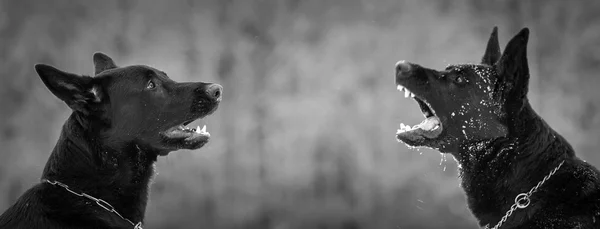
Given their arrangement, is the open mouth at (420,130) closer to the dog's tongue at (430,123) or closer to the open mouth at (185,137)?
the dog's tongue at (430,123)

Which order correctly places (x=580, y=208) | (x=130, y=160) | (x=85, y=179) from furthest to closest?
(x=130, y=160), (x=85, y=179), (x=580, y=208)

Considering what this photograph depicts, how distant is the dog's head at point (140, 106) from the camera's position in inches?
218

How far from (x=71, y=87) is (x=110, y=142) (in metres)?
0.67

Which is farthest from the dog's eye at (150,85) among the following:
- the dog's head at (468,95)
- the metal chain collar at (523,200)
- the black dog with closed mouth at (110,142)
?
the metal chain collar at (523,200)

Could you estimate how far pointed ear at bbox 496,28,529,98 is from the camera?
5328 mm

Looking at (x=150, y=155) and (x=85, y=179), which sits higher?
(x=150, y=155)

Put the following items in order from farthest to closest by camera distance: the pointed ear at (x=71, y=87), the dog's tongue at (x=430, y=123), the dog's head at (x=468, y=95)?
the dog's tongue at (x=430, y=123) < the dog's head at (x=468, y=95) < the pointed ear at (x=71, y=87)

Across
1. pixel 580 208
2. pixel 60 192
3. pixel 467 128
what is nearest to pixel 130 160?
pixel 60 192

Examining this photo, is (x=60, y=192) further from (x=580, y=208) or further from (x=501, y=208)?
(x=580, y=208)

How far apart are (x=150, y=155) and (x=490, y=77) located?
376 centimetres

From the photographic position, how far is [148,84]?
5.97 meters

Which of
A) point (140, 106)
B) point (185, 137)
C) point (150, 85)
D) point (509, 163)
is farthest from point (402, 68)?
point (140, 106)

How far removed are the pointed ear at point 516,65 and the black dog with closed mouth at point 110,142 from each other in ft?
10.1

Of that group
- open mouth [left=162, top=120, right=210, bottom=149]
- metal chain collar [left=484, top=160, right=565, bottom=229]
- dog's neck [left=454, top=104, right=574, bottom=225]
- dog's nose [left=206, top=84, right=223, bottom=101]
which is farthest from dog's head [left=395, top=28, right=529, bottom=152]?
open mouth [left=162, top=120, right=210, bottom=149]
